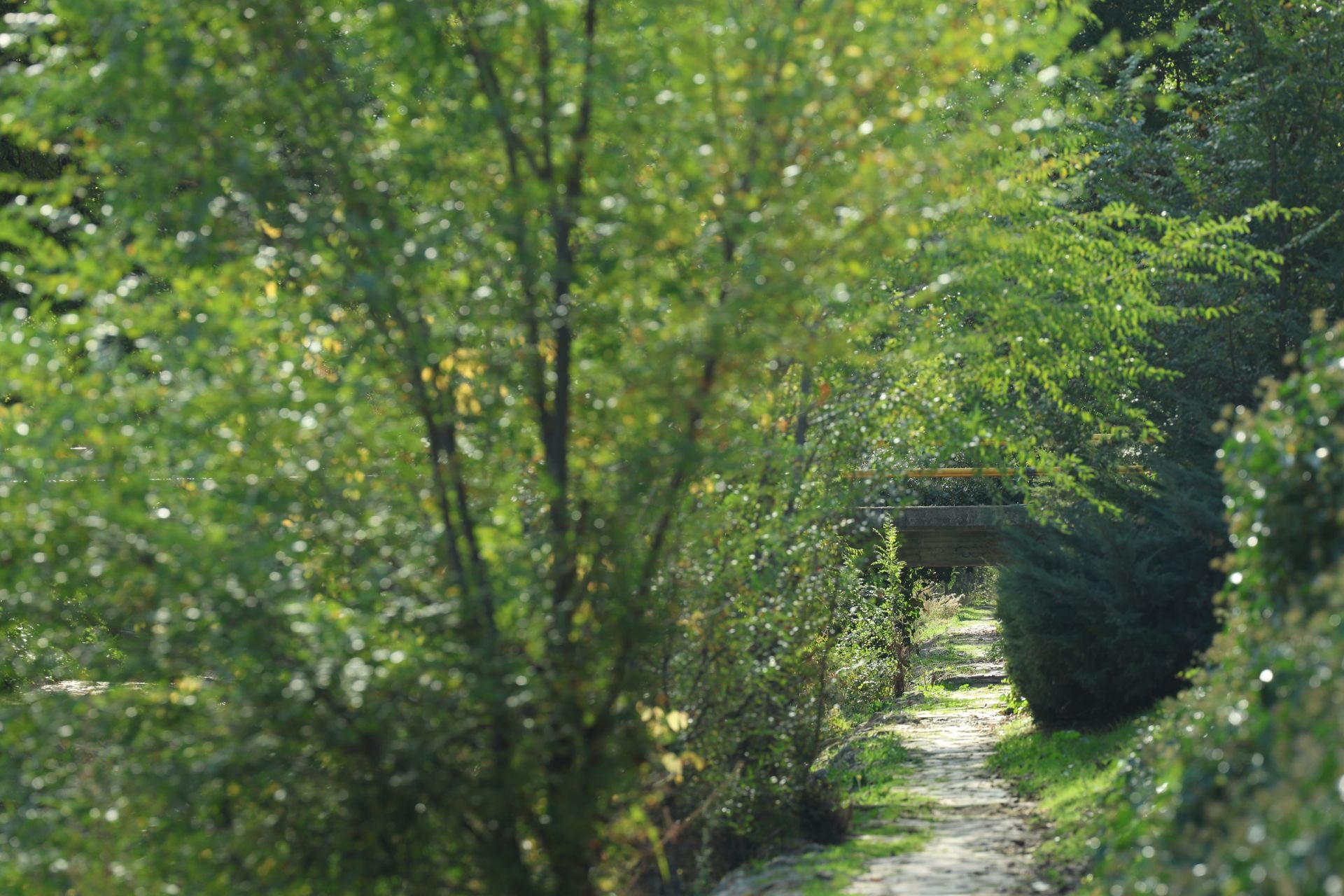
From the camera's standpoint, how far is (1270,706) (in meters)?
4.84

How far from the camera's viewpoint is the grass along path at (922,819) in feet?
26.2

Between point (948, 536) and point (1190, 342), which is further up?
point (1190, 342)

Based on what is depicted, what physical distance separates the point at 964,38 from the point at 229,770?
4.09 metres

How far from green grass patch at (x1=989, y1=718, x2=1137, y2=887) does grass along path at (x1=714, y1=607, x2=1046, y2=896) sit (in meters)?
0.16

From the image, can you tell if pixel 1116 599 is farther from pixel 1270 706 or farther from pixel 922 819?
pixel 1270 706

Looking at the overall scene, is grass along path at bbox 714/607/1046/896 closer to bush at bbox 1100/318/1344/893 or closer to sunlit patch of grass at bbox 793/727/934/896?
sunlit patch of grass at bbox 793/727/934/896

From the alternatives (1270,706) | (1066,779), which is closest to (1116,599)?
(1066,779)

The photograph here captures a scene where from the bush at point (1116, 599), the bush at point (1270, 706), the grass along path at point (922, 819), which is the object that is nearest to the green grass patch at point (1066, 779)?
the grass along path at point (922, 819)

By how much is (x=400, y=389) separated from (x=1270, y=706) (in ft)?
11.8

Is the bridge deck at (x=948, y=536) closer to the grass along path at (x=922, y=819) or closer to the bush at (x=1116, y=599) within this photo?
the grass along path at (x=922, y=819)

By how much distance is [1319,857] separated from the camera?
3.12 meters

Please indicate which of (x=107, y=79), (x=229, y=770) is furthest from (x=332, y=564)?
(x=107, y=79)

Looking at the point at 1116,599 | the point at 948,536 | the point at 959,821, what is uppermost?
the point at 948,536

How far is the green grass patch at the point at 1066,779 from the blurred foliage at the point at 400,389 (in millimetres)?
3141
